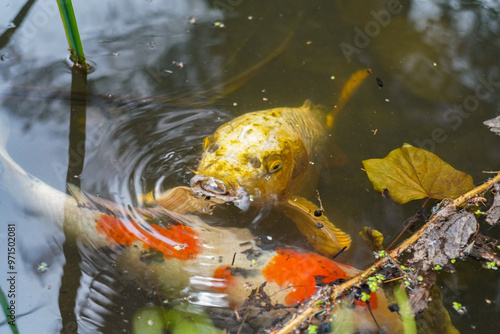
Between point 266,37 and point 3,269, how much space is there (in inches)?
145

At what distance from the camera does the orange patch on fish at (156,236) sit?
313cm

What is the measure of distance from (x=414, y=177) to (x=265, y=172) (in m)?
1.27

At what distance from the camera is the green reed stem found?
3511 millimetres

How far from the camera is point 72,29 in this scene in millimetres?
3729

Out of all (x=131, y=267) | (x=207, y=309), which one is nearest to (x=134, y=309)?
(x=131, y=267)

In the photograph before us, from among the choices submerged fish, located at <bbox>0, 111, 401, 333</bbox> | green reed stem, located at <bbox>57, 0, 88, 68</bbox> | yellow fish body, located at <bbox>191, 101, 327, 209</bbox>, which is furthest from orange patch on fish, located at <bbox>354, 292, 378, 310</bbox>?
green reed stem, located at <bbox>57, 0, 88, 68</bbox>

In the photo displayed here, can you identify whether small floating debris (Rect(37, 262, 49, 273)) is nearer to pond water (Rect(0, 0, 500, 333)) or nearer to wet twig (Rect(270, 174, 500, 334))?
pond water (Rect(0, 0, 500, 333))

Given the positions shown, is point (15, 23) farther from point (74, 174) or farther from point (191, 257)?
point (191, 257)

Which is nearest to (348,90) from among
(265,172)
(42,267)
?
(265,172)

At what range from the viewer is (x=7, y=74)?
14.1 ft

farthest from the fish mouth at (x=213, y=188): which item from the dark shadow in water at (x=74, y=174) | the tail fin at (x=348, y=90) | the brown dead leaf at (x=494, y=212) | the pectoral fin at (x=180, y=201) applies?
the brown dead leaf at (x=494, y=212)

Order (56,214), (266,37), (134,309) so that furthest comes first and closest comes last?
(266,37), (56,214), (134,309)

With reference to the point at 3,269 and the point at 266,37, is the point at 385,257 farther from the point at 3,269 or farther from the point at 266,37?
the point at 266,37

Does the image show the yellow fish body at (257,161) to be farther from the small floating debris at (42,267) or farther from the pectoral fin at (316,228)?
the small floating debris at (42,267)
